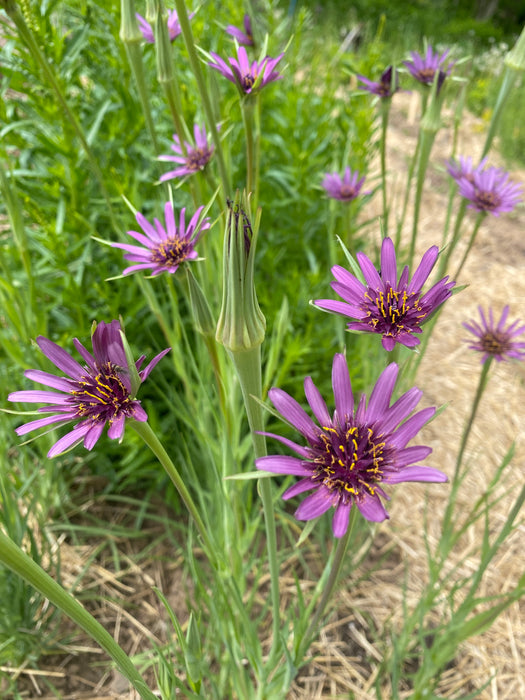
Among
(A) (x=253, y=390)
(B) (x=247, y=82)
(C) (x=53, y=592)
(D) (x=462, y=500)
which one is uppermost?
(B) (x=247, y=82)

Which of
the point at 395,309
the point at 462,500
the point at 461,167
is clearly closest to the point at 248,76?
the point at 395,309

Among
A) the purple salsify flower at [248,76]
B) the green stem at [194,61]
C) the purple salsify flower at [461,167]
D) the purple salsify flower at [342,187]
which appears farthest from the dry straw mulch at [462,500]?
the green stem at [194,61]

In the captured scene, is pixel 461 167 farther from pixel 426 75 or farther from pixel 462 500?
pixel 462 500

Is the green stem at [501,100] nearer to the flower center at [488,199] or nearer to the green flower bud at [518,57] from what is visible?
the green flower bud at [518,57]

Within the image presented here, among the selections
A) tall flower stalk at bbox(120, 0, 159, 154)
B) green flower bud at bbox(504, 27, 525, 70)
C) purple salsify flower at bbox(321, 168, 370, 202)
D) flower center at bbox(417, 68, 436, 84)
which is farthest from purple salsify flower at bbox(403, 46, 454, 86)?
tall flower stalk at bbox(120, 0, 159, 154)

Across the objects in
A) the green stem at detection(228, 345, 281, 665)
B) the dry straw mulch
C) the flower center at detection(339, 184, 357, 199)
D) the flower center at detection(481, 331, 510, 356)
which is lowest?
the dry straw mulch

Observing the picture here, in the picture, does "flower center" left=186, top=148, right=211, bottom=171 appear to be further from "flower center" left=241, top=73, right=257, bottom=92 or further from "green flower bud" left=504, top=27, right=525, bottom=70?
"green flower bud" left=504, top=27, right=525, bottom=70

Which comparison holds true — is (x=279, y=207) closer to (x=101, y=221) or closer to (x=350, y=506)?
(x=101, y=221)

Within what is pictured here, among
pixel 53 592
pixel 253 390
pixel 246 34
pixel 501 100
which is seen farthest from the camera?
pixel 246 34
